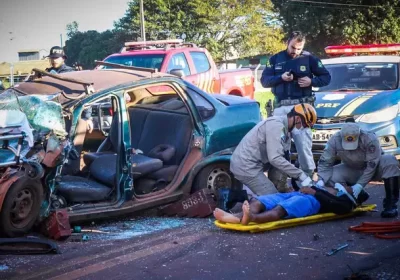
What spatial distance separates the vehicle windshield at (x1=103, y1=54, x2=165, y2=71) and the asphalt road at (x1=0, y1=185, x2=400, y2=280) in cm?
675

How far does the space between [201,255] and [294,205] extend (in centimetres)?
135

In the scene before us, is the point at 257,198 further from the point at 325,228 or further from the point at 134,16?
the point at 134,16

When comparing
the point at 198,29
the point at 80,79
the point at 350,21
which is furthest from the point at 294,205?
the point at 198,29

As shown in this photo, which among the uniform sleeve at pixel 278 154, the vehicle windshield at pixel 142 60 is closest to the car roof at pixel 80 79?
the uniform sleeve at pixel 278 154

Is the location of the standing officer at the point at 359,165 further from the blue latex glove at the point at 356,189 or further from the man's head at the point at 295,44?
the man's head at the point at 295,44

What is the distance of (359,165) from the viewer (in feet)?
24.9

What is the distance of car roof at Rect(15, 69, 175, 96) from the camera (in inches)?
271

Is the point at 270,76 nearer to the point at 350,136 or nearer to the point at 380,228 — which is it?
the point at 350,136

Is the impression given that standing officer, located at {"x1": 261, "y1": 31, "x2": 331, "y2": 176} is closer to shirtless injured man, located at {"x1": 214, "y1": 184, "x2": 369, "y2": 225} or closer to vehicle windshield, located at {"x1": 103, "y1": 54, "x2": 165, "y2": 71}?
shirtless injured man, located at {"x1": 214, "y1": 184, "x2": 369, "y2": 225}

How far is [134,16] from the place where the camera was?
152 feet

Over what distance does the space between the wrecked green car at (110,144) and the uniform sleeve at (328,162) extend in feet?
3.14

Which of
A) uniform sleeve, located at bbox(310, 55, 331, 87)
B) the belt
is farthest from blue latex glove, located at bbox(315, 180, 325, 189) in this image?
uniform sleeve, located at bbox(310, 55, 331, 87)

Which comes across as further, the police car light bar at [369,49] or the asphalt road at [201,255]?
the police car light bar at [369,49]

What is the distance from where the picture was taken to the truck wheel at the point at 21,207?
573 centimetres
